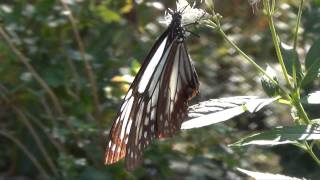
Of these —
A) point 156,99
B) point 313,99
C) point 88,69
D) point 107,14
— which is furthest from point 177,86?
point 107,14

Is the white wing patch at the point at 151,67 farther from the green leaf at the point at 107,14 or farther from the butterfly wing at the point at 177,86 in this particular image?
the green leaf at the point at 107,14

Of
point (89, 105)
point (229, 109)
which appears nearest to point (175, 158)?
point (89, 105)

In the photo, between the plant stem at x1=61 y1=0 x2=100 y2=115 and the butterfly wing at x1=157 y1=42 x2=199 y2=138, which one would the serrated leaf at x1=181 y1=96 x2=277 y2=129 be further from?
the plant stem at x1=61 y1=0 x2=100 y2=115

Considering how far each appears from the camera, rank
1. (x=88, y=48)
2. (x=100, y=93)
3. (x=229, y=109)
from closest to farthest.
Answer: (x=229, y=109) → (x=100, y=93) → (x=88, y=48)

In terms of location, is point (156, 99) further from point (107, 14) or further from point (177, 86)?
point (107, 14)

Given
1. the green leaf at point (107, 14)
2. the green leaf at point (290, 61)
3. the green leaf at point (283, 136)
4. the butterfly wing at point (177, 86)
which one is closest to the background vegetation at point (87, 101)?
the green leaf at point (107, 14)

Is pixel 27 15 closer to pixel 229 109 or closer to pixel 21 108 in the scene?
pixel 21 108
